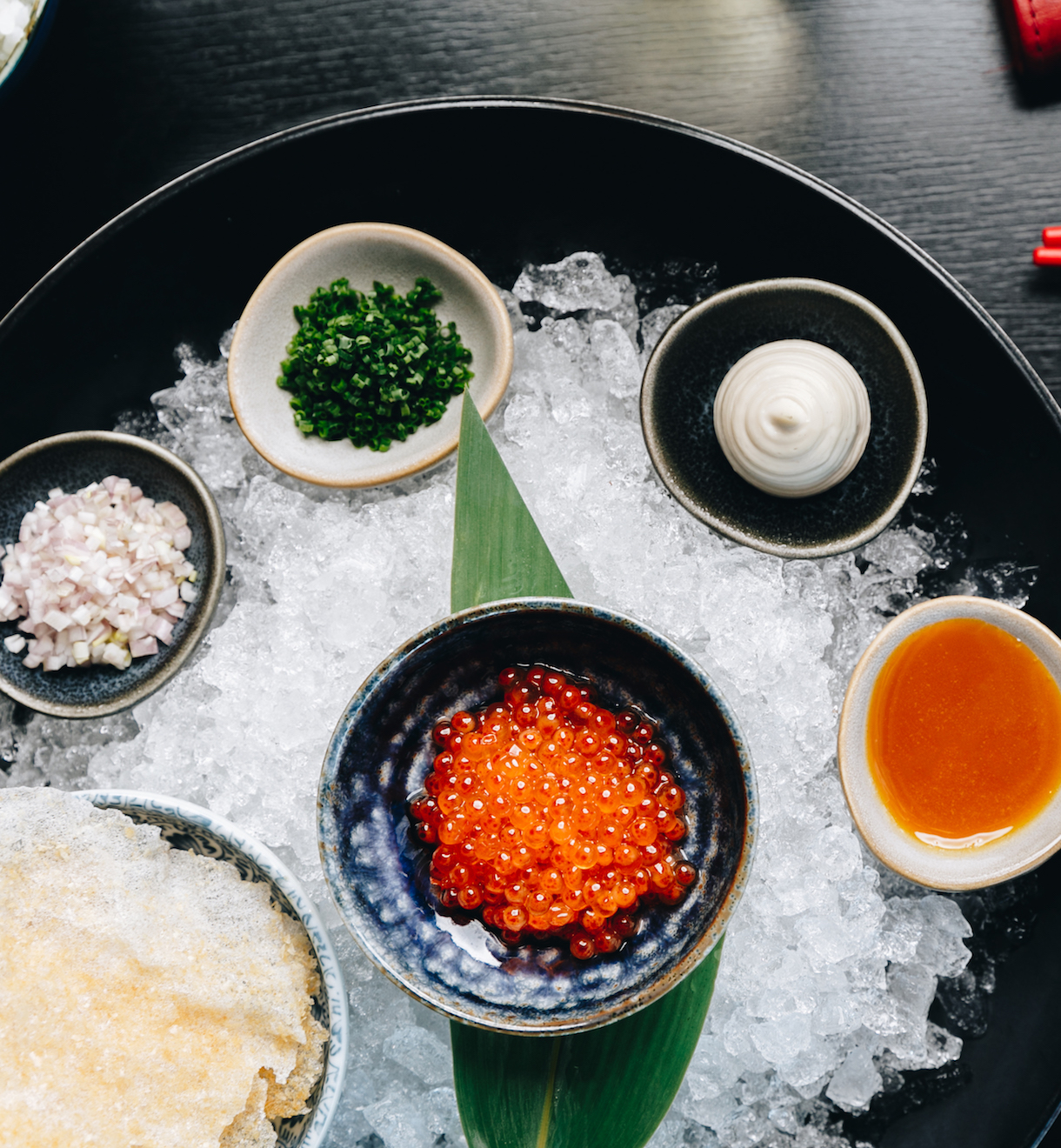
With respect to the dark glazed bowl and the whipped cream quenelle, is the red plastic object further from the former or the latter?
the dark glazed bowl

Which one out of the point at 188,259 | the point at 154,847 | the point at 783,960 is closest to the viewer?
the point at 154,847

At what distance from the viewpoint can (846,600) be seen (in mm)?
1737

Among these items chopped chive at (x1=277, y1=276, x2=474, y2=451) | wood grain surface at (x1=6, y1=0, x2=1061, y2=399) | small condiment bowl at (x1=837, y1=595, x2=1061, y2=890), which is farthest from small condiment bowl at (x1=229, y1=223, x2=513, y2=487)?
small condiment bowl at (x1=837, y1=595, x2=1061, y2=890)

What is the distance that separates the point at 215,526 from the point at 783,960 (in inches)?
59.7

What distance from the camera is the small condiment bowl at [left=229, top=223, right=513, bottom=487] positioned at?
1.66 meters

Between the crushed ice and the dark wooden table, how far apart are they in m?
0.48

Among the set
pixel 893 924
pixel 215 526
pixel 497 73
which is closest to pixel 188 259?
pixel 215 526

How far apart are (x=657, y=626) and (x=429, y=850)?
0.66 metres

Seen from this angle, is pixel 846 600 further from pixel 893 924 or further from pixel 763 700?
pixel 893 924

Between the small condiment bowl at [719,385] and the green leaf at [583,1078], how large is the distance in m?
0.89

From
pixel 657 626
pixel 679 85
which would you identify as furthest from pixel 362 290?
pixel 657 626

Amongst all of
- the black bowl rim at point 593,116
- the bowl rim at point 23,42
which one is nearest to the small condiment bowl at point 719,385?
the black bowl rim at point 593,116

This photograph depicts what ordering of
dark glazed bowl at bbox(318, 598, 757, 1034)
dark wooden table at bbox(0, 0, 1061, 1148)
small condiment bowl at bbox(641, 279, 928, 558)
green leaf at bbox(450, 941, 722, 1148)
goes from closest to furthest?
dark glazed bowl at bbox(318, 598, 757, 1034) < green leaf at bbox(450, 941, 722, 1148) < small condiment bowl at bbox(641, 279, 928, 558) < dark wooden table at bbox(0, 0, 1061, 1148)

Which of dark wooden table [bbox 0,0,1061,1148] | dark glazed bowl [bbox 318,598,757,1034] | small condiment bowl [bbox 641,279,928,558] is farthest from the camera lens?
dark wooden table [bbox 0,0,1061,1148]
